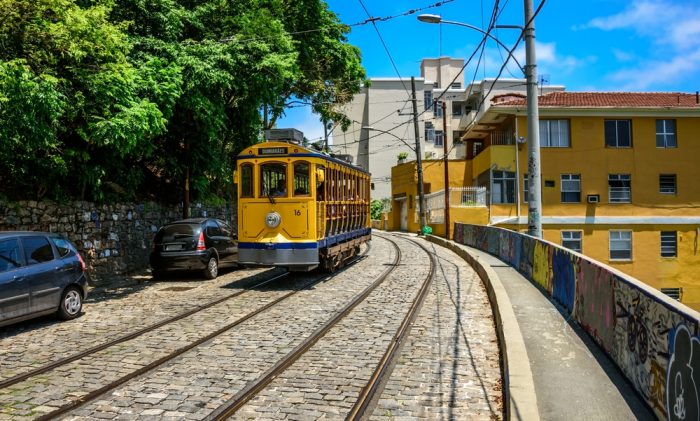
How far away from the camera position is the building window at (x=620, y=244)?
3017cm

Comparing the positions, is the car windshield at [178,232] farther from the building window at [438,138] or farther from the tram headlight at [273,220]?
the building window at [438,138]

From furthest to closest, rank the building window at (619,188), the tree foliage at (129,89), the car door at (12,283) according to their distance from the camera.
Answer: the building window at (619,188) → the tree foliage at (129,89) → the car door at (12,283)

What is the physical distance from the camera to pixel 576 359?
636cm

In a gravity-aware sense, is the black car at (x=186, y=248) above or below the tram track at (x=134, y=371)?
above

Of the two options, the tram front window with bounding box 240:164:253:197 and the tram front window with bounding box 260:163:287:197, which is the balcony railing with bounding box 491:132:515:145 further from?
the tram front window with bounding box 240:164:253:197

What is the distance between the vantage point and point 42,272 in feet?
28.3

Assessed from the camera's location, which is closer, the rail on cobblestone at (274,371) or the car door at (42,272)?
the rail on cobblestone at (274,371)

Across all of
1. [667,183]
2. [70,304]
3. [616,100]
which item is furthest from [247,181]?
[667,183]

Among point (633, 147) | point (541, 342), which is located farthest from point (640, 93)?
point (541, 342)

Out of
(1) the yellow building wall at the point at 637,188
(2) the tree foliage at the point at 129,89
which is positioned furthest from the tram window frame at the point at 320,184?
(1) the yellow building wall at the point at 637,188

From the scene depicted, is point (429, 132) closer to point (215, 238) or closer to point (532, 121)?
point (532, 121)

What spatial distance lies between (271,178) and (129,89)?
3.71 m

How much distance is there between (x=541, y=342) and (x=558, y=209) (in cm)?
2478

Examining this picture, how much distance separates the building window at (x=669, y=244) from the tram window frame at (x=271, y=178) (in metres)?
25.4
